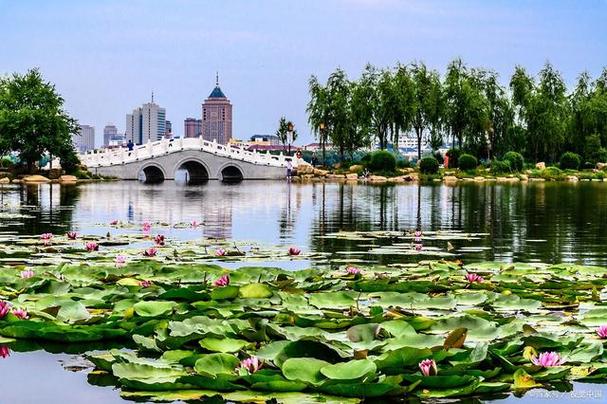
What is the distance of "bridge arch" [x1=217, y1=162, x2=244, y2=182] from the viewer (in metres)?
63.0

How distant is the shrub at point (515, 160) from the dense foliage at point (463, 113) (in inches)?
124

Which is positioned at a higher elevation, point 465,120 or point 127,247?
point 465,120

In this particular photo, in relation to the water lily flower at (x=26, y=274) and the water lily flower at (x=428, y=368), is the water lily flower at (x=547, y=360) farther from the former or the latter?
the water lily flower at (x=26, y=274)

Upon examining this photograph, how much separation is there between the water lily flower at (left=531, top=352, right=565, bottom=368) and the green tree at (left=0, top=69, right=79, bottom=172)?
146 ft

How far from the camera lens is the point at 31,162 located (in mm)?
48906

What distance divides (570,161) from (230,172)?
73.7 feet

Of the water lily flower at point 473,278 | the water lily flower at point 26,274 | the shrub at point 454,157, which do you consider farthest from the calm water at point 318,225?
the shrub at point 454,157

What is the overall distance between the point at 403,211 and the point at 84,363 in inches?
656

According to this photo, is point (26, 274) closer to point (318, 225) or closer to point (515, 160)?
point (318, 225)

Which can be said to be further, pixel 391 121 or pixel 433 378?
pixel 391 121

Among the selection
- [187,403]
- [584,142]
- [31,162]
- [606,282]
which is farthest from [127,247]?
[584,142]

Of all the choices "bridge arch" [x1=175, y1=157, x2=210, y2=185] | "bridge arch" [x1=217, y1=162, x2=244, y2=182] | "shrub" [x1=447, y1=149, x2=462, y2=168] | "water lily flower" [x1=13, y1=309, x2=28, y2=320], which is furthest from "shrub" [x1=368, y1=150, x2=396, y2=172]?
"water lily flower" [x1=13, y1=309, x2=28, y2=320]

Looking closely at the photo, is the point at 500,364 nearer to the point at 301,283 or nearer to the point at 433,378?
the point at 433,378

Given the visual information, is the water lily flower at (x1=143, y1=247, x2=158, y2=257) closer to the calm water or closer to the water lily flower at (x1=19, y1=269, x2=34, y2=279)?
the water lily flower at (x1=19, y1=269, x2=34, y2=279)
